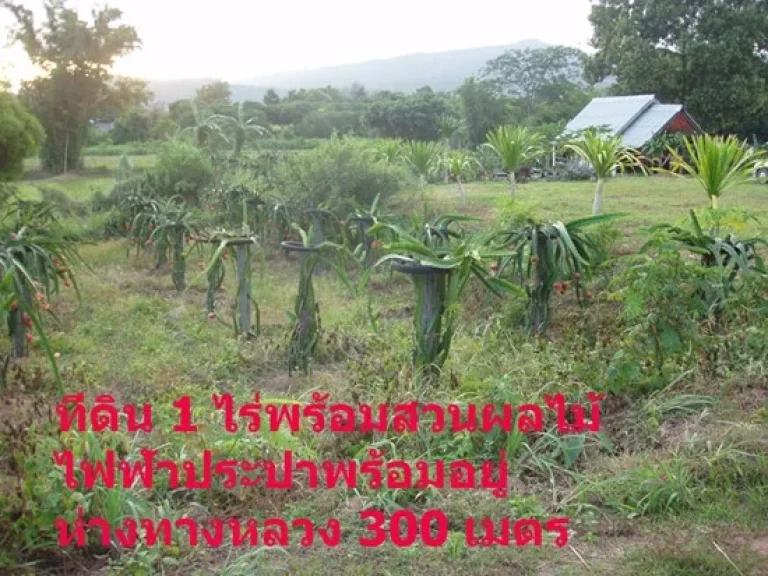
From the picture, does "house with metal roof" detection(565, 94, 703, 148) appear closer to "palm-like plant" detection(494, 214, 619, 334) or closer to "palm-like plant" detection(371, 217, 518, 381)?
"palm-like plant" detection(494, 214, 619, 334)

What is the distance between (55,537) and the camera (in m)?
2.52

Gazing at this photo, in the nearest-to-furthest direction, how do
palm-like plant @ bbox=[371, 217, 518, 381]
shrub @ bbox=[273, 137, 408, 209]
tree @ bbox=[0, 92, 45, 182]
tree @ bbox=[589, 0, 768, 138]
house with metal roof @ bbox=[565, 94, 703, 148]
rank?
palm-like plant @ bbox=[371, 217, 518, 381], shrub @ bbox=[273, 137, 408, 209], tree @ bbox=[0, 92, 45, 182], house with metal roof @ bbox=[565, 94, 703, 148], tree @ bbox=[589, 0, 768, 138]

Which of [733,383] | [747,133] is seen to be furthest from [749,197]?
[747,133]

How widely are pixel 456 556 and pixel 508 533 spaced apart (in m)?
0.25

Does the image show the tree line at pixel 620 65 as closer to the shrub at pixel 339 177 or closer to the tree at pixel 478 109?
the tree at pixel 478 109

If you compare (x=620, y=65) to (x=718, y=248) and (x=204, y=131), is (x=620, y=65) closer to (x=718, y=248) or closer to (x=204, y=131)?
(x=204, y=131)

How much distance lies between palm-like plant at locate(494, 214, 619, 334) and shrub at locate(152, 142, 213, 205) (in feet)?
25.1

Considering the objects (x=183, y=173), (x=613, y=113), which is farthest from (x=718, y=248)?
(x=613, y=113)

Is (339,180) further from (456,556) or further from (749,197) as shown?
(456,556)

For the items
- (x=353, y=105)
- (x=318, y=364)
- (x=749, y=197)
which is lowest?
(x=318, y=364)

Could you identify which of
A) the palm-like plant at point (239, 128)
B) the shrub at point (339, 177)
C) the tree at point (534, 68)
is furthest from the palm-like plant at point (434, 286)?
the tree at point (534, 68)

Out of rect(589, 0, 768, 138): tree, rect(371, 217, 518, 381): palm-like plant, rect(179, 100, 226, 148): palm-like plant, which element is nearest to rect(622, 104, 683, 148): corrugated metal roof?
rect(589, 0, 768, 138): tree

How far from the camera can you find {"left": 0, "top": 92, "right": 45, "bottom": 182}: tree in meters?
12.6

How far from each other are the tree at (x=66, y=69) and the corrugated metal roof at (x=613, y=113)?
1322 cm
